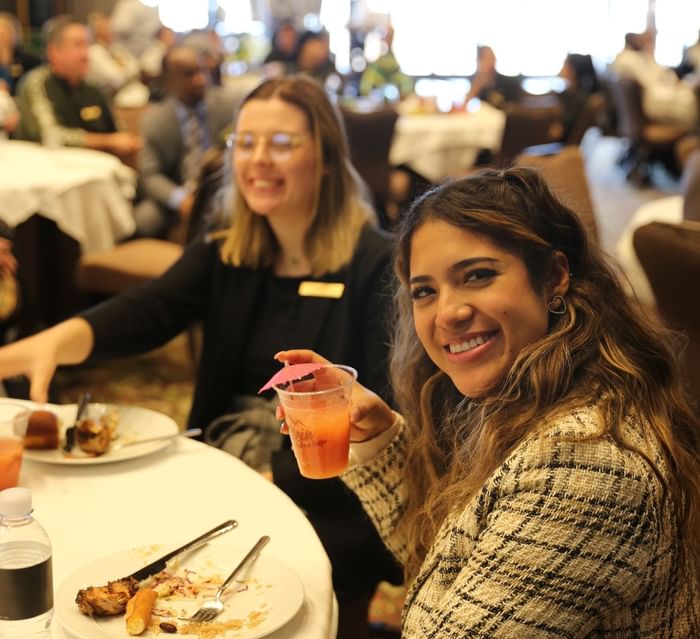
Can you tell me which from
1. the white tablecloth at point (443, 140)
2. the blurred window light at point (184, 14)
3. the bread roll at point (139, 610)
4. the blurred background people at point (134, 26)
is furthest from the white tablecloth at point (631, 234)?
the blurred window light at point (184, 14)

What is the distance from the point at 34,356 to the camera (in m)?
1.86

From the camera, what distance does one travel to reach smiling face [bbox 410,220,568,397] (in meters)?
1.24

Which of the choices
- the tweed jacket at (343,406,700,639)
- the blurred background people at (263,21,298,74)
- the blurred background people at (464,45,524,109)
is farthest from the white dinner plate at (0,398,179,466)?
the blurred background people at (263,21,298,74)

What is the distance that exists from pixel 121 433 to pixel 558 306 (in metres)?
0.80

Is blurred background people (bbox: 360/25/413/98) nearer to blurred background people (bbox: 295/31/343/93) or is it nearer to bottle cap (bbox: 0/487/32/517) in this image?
blurred background people (bbox: 295/31/343/93)

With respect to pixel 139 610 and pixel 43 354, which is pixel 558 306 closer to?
pixel 139 610

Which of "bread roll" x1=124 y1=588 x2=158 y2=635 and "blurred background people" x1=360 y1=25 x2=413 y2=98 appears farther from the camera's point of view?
"blurred background people" x1=360 y1=25 x2=413 y2=98

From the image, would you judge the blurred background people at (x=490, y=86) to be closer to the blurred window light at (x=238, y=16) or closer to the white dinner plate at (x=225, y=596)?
the blurred window light at (x=238, y=16)

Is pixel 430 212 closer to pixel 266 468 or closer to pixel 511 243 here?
pixel 511 243

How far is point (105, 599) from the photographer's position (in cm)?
107

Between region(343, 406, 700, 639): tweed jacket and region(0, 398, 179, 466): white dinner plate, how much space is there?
634 millimetres

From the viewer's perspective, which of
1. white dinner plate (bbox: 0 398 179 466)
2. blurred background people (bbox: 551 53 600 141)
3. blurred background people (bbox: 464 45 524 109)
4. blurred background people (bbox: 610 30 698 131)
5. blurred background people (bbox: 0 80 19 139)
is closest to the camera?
white dinner plate (bbox: 0 398 179 466)

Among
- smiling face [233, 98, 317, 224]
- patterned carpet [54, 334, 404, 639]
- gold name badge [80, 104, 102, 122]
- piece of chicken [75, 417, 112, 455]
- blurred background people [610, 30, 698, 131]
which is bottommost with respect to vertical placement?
patterned carpet [54, 334, 404, 639]

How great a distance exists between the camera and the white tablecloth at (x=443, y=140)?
6.78 metres
